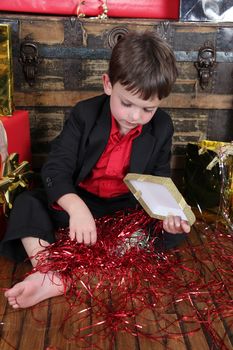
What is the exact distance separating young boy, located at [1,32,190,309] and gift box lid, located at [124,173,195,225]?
0.08 feet

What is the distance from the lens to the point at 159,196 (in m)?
0.93

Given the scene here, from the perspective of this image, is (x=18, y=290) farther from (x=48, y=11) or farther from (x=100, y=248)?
(x=48, y=11)

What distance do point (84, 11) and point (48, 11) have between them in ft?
0.39

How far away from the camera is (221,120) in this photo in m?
1.44

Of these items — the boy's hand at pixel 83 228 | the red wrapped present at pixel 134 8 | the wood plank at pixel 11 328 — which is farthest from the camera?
the red wrapped present at pixel 134 8

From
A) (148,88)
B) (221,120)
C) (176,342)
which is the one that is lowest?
(176,342)

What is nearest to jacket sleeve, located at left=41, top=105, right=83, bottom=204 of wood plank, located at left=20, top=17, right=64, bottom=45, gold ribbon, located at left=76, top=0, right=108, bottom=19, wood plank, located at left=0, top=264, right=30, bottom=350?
wood plank, located at left=0, top=264, right=30, bottom=350

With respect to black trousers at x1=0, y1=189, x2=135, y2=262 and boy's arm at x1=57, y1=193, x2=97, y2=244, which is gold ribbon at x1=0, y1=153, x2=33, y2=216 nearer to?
black trousers at x1=0, y1=189, x2=135, y2=262

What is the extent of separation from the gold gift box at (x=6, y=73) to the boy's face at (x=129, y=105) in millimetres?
345

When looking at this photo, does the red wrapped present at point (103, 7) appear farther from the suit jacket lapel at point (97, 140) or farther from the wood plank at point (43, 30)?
the suit jacket lapel at point (97, 140)

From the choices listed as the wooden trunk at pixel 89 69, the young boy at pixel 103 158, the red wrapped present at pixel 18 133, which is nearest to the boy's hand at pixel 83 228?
the young boy at pixel 103 158

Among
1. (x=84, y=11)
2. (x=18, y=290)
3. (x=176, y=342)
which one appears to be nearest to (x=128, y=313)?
(x=176, y=342)

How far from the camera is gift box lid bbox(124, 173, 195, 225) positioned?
885 mm

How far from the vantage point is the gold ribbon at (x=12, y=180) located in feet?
3.40
